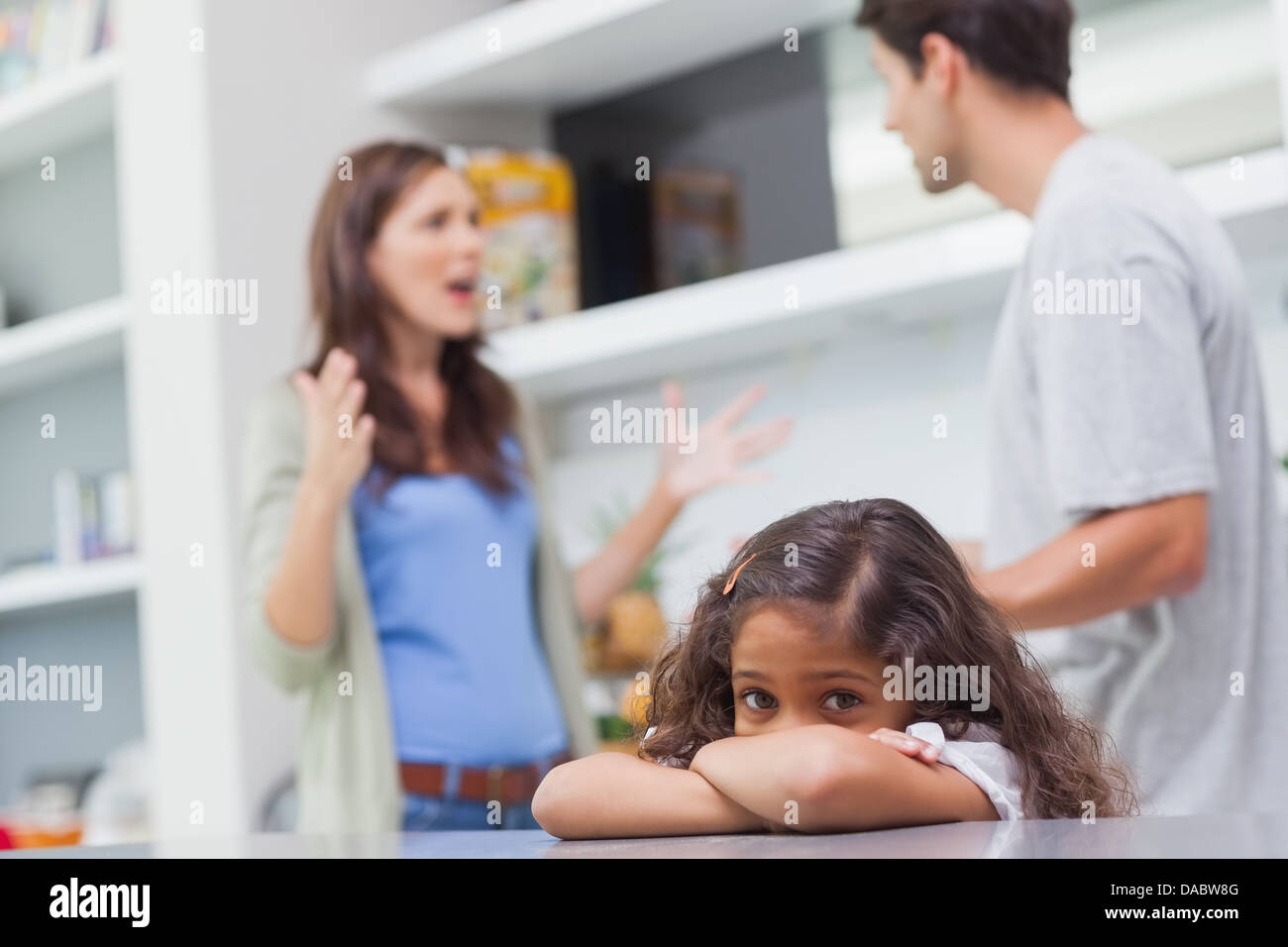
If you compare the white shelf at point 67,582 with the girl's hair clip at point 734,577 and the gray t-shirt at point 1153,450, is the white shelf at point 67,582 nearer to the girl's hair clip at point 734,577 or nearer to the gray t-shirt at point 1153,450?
the gray t-shirt at point 1153,450

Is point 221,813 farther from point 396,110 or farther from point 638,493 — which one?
point 396,110

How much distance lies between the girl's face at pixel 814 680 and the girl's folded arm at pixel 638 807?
85 millimetres

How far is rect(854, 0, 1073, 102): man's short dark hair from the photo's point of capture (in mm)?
1137

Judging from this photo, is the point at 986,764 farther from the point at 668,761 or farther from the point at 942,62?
the point at 942,62

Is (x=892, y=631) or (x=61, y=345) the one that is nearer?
(x=892, y=631)

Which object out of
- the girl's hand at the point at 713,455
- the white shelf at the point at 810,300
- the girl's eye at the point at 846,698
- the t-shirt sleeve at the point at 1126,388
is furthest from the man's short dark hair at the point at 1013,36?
the girl's eye at the point at 846,698

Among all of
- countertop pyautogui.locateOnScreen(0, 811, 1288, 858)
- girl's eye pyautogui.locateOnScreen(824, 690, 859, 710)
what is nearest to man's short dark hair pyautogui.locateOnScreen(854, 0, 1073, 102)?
girl's eye pyautogui.locateOnScreen(824, 690, 859, 710)

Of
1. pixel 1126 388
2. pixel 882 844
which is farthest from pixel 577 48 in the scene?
pixel 882 844

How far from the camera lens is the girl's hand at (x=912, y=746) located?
540 millimetres

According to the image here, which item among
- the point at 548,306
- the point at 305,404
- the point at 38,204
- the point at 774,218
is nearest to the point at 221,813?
the point at 305,404

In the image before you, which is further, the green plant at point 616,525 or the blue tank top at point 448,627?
the green plant at point 616,525

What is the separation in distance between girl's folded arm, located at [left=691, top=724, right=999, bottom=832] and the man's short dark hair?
80 centimetres

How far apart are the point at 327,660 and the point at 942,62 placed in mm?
881

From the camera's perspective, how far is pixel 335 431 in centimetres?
142
